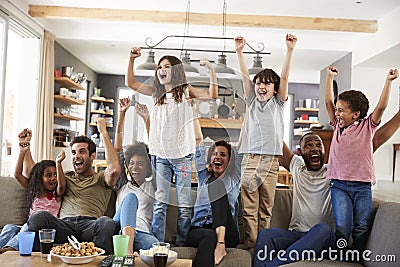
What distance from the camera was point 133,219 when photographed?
302 cm

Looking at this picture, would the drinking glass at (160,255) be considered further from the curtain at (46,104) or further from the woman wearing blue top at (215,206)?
the curtain at (46,104)

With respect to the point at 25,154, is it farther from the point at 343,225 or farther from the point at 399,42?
the point at 399,42

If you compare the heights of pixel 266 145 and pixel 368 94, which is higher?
pixel 368 94

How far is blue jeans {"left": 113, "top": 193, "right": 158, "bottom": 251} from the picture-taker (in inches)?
118

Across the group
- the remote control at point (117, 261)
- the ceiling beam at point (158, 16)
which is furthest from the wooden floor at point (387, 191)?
the remote control at point (117, 261)

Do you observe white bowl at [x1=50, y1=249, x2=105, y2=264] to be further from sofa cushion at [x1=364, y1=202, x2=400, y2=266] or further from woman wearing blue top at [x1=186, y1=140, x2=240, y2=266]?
sofa cushion at [x1=364, y1=202, x2=400, y2=266]

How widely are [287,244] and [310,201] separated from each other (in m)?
0.31

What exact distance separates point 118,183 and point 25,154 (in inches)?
27.3

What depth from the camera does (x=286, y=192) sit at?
347 centimetres

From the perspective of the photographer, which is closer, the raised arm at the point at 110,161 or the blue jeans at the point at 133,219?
the blue jeans at the point at 133,219

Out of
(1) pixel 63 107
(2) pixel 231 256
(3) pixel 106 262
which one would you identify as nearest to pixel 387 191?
(2) pixel 231 256

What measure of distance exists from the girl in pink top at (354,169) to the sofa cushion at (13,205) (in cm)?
197

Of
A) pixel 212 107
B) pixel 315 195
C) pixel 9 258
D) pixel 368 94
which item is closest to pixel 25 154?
pixel 9 258

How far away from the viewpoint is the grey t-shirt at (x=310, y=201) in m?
3.17
